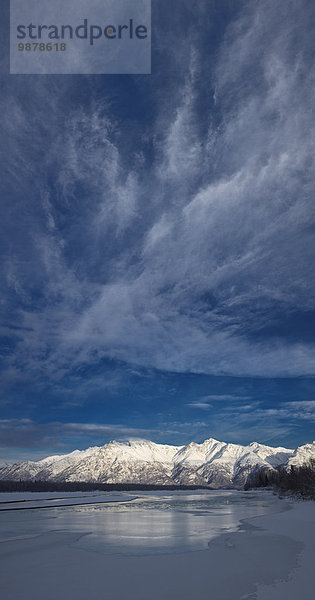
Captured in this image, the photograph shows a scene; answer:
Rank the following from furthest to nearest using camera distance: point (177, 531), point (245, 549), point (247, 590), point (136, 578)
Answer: point (177, 531)
point (245, 549)
point (136, 578)
point (247, 590)

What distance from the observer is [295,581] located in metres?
12.1

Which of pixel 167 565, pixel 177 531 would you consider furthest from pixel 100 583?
pixel 177 531

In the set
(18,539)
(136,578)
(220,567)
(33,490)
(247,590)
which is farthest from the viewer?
(33,490)

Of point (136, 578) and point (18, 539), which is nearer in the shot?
point (136, 578)

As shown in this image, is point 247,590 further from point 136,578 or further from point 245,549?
point 245,549

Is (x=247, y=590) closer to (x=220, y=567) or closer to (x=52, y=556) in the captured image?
(x=220, y=567)

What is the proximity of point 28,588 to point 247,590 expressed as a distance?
6313 mm

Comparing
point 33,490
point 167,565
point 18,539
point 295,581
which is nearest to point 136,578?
point 167,565

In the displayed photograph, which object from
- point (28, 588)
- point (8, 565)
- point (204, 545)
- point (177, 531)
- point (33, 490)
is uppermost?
point (28, 588)

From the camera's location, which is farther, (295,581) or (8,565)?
(8,565)

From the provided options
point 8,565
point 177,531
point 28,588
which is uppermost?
point 28,588

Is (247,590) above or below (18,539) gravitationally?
above

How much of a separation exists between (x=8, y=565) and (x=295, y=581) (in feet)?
34.1

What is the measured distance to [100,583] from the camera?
12352mm
